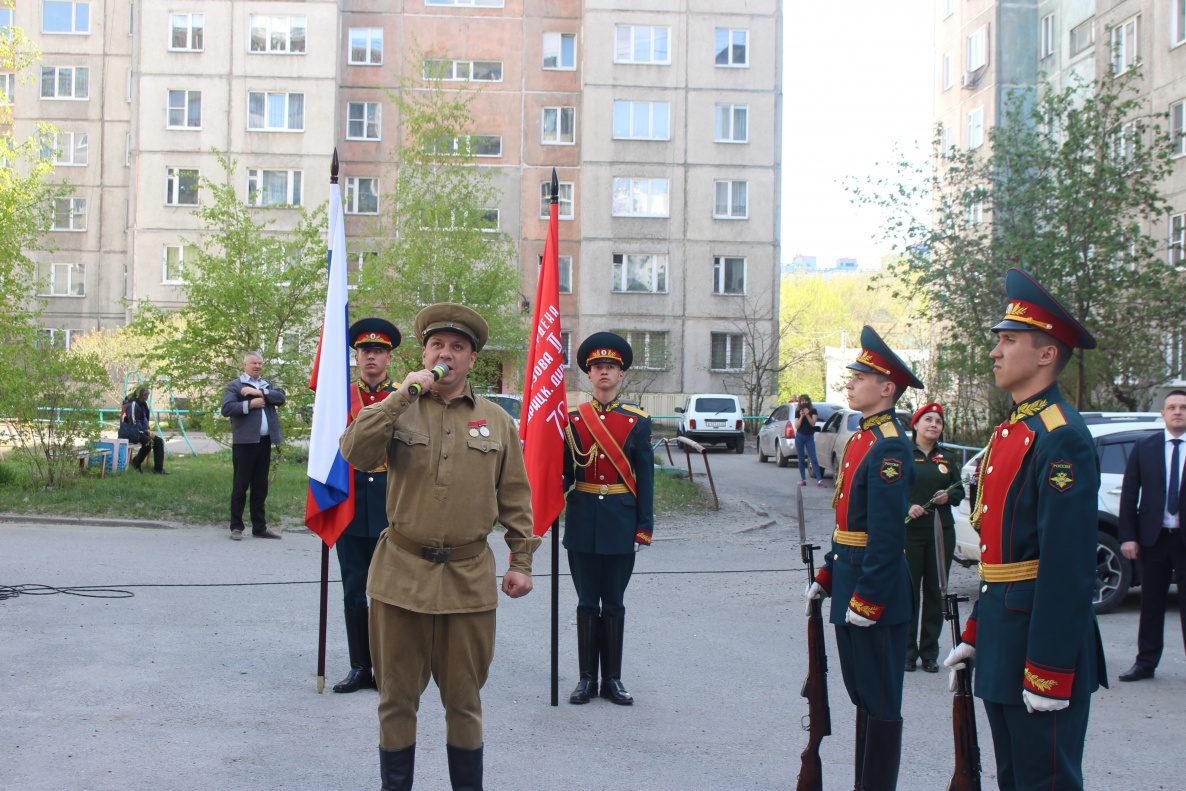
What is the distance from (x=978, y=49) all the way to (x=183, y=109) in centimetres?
3268

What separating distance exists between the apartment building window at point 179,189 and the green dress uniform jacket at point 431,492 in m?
39.4

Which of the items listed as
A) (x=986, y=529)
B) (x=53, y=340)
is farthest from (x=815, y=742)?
(x=53, y=340)

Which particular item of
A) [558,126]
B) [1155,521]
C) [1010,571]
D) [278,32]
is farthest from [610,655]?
[278,32]

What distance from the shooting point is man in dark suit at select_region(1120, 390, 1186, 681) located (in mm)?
6781

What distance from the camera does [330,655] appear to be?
6.79 m

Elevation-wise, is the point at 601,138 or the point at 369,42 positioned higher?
the point at 369,42

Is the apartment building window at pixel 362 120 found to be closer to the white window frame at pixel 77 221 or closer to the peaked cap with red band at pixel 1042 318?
the white window frame at pixel 77 221

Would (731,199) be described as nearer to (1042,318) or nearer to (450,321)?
(450,321)

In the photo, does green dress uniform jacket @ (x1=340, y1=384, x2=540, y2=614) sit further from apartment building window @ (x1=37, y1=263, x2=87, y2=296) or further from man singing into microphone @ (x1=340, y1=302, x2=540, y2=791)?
apartment building window @ (x1=37, y1=263, x2=87, y2=296)

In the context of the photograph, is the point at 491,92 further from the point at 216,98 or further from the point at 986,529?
the point at 986,529

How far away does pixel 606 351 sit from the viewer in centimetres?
618

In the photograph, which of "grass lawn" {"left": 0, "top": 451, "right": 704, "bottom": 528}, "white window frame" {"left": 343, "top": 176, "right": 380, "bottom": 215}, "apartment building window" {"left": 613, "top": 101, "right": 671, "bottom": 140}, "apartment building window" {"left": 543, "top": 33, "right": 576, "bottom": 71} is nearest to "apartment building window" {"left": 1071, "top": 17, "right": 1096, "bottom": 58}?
"apartment building window" {"left": 613, "top": 101, "right": 671, "bottom": 140}

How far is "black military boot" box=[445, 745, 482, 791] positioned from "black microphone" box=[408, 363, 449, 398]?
1514mm

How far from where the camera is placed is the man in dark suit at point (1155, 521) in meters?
6.78
